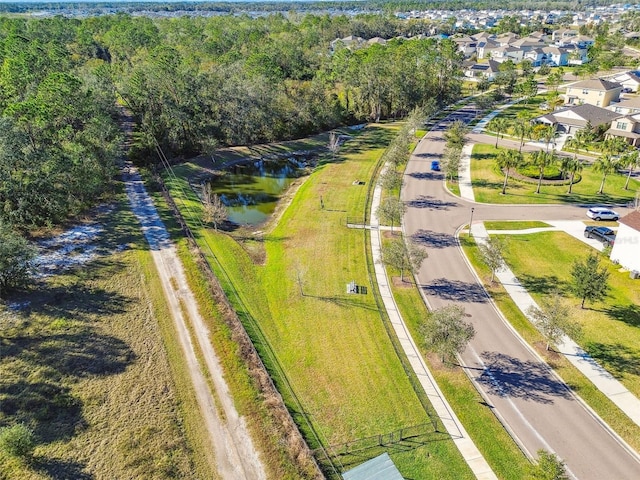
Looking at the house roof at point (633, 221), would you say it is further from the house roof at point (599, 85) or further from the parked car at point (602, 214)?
the house roof at point (599, 85)

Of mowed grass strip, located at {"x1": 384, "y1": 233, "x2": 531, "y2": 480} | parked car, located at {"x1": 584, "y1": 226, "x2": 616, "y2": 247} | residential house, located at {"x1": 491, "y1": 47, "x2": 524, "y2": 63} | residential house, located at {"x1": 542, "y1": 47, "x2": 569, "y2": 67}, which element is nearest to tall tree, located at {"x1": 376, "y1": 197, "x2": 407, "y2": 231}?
mowed grass strip, located at {"x1": 384, "y1": 233, "x2": 531, "y2": 480}

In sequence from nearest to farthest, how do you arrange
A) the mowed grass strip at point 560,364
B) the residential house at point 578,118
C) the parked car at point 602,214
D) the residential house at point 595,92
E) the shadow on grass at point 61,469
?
the shadow on grass at point 61,469 → the mowed grass strip at point 560,364 → the parked car at point 602,214 → the residential house at point 578,118 → the residential house at point 595,92

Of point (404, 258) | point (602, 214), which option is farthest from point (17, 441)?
point (602, 214)

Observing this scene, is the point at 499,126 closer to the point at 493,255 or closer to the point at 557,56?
the point at 493,255

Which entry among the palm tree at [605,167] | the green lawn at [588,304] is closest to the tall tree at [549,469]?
the green lawn at [588,304]

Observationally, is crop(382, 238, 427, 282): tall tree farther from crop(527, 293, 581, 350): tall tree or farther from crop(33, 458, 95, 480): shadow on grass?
crop(33, 458, 95, 480): shadow on grass

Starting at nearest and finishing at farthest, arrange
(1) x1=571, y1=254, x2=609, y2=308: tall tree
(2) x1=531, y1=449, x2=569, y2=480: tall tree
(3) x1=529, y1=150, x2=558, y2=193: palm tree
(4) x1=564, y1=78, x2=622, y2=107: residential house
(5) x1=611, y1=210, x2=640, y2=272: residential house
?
(2) x1=531, y1=449, x2=569, y2=480: tall tree < (1) x1=571, y1=254, x2=609, y2=308: tall tree < (5) x1=611, y1=210, x2=640, y2=272: residential house < (3) x1=529, y1=150, x2=558, y2=193: palm tree < (4) x1=564, y1=78, x2=622, y2=107: residential house
